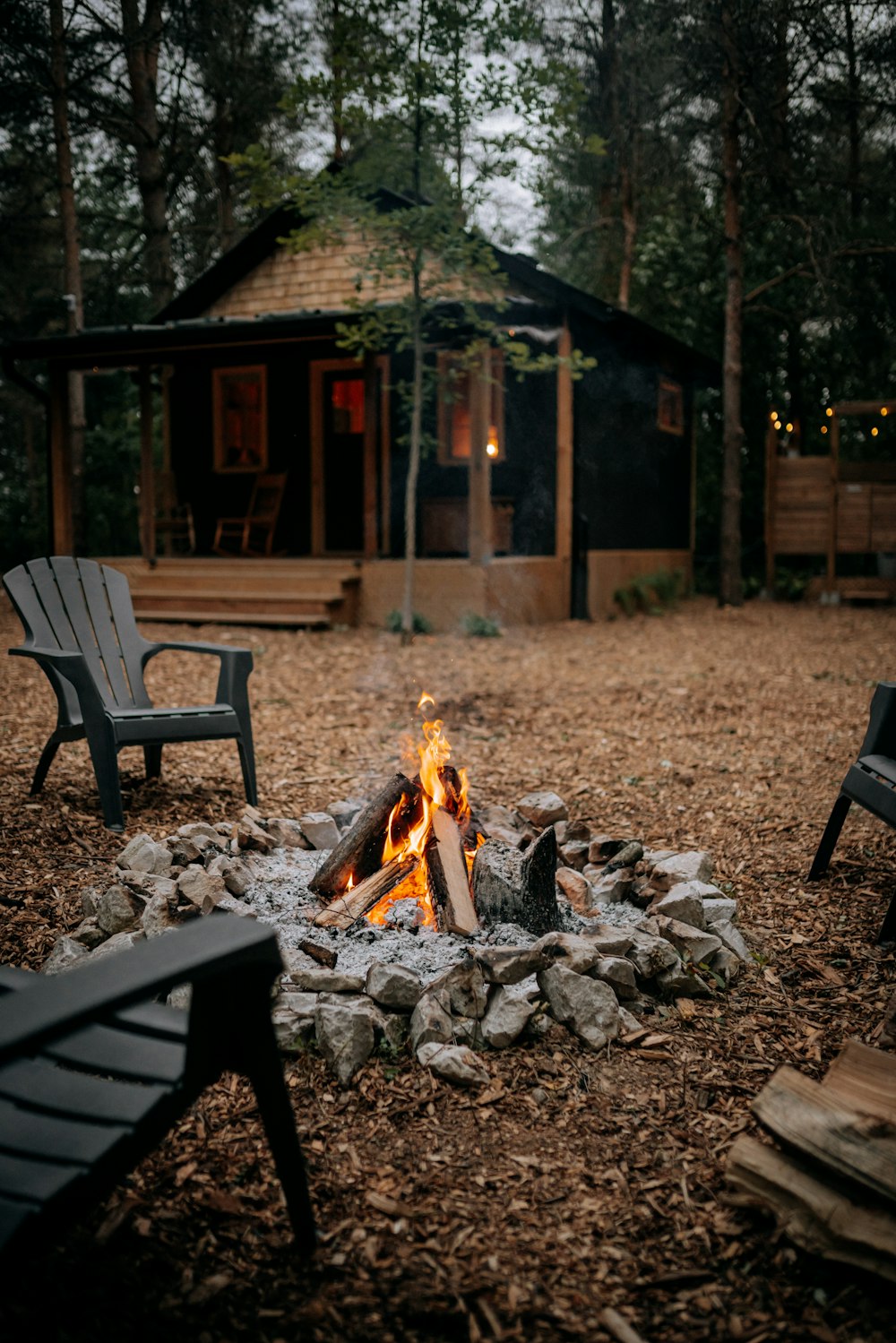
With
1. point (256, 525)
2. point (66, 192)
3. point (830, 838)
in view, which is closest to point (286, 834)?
point (830, 838)

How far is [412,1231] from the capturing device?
1.78m

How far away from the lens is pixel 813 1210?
1689mm

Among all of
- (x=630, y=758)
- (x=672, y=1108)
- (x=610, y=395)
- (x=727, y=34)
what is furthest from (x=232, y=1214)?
(x=727, y=34)

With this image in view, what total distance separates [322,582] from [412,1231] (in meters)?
8.90

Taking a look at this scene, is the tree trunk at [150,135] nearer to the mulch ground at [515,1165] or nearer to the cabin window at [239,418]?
the cabin window at [239,418]

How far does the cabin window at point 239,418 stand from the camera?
12.6m

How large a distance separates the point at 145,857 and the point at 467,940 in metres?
1.10

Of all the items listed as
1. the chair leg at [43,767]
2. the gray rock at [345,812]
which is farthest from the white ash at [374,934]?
the chair leg at [43,767]

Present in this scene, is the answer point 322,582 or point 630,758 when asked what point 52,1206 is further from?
point 322,582

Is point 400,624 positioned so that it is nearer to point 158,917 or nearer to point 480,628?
point 480,628

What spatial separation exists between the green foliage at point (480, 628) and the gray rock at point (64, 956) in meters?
7.17

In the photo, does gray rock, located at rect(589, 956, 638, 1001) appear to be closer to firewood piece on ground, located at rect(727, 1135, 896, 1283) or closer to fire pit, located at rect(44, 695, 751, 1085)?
fire pit, located at rect(44, 695, 751, 1085)

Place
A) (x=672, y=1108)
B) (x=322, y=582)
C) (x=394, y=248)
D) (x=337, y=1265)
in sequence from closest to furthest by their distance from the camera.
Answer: (x=337, y=1265) → (x=672, y=1108) → (x=394, y=248) → (x=322, y=582)

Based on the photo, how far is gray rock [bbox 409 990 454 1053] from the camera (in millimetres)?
2330
